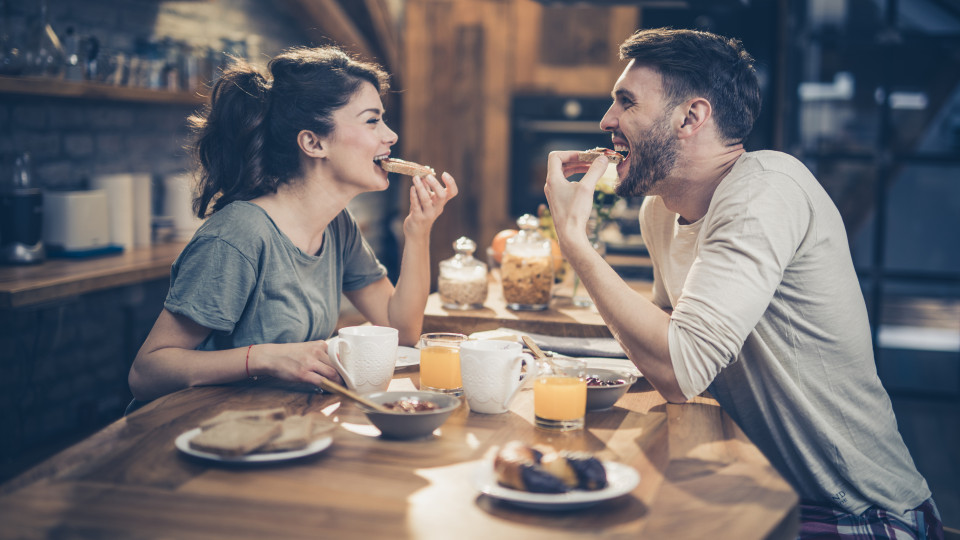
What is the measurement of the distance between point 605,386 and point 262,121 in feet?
3.29

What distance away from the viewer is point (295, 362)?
147 cm

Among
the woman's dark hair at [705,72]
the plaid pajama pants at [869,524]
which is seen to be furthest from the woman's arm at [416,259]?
the plaid pajama pants at [869,524]

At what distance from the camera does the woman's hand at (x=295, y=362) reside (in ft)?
4.74

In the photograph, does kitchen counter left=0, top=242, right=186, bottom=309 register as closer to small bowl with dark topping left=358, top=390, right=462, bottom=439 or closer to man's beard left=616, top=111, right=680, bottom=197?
small bowl with dark topping left=358, top=390, right=462, bottom=439

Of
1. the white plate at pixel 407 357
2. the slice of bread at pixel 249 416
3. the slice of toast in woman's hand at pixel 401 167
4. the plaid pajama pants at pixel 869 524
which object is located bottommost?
the plaid pajama pants at pixel 869 524

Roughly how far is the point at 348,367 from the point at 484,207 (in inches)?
151

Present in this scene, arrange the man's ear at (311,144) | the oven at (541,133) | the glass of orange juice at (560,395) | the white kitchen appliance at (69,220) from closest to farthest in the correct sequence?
the glass of orange juice at (560,395)
the man's ear at (311,144)
the white kitchen appliance at (69,220)
the oven at (541,133)

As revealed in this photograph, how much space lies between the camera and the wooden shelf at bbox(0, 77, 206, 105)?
9.11 feet

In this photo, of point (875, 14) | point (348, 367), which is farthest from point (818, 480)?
point (875, 14)

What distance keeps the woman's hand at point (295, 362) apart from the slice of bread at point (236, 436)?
260 millimetres

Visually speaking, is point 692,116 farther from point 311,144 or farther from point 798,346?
point 311,144

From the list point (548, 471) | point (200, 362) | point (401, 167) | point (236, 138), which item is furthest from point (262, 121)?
point (548, 471)

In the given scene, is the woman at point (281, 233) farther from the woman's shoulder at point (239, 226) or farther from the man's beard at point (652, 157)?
the man's beard at point (652, 157)

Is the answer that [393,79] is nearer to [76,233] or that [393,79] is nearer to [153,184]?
[153,184]
